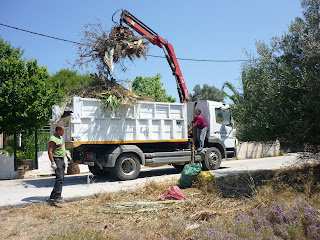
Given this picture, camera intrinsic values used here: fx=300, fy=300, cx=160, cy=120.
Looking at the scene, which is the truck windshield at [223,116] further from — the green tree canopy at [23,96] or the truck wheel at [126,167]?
the green tree canopy at [23,96]

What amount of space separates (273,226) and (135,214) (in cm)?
234

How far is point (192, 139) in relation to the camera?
1098 centimetres

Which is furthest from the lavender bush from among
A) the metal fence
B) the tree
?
the tree

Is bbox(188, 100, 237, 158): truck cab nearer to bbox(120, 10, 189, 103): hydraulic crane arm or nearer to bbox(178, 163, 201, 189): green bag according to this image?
bbox(120, 10, 189, 103): hydraulic crane arm

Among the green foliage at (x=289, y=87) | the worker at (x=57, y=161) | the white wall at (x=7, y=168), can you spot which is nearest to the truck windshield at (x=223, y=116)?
the green foliage at (x=289, y=87)

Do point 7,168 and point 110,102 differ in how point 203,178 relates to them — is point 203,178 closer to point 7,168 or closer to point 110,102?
point 110,102

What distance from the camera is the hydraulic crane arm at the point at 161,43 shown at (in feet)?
37.9

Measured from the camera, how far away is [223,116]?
487 inches

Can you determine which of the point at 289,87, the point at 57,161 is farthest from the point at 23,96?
the point at 289,87

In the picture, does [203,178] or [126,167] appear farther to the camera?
[126,167]

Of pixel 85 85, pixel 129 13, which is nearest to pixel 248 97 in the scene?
pixel 85 85

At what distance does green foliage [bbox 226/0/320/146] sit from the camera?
21.7 ft

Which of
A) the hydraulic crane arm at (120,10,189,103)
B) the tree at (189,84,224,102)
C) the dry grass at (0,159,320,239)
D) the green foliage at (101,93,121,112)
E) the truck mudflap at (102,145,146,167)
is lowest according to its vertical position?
the dry grass at (0,159,320,239)

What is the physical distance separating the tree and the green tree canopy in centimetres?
2983
